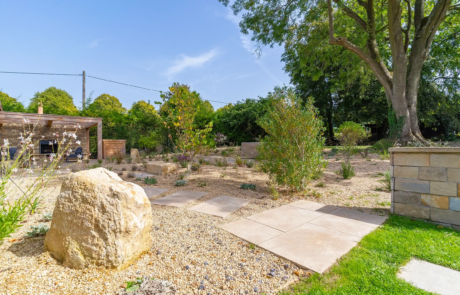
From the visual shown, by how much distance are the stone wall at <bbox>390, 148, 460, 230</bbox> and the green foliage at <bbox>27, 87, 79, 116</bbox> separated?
45.2 feet

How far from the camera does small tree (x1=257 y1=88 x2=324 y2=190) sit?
3.88 metres

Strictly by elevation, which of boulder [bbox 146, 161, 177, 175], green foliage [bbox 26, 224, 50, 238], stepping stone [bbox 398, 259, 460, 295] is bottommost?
stepping stone [bbox 398, 259, 460, 295]

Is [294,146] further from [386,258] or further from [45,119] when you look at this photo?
[45,119]

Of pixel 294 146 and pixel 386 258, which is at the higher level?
pixel 294 146

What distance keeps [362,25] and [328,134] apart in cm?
1096

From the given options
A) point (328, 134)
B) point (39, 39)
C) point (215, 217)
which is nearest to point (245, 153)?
Answer: point (215, 217)

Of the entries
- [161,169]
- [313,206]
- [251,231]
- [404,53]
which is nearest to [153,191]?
[161,169]

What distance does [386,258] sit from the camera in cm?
190

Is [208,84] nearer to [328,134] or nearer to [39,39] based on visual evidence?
[39,39]

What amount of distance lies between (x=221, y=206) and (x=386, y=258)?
2055mm

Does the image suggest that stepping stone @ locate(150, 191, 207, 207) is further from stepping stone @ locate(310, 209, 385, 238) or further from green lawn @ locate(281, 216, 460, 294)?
green lawn @ locate(281, 216, 460, 294)

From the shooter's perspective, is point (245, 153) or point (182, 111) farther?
point (245, 153)

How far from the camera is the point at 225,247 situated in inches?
82.4

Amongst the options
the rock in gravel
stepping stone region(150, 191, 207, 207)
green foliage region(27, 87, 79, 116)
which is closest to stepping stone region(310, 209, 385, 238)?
the rock in gravel
